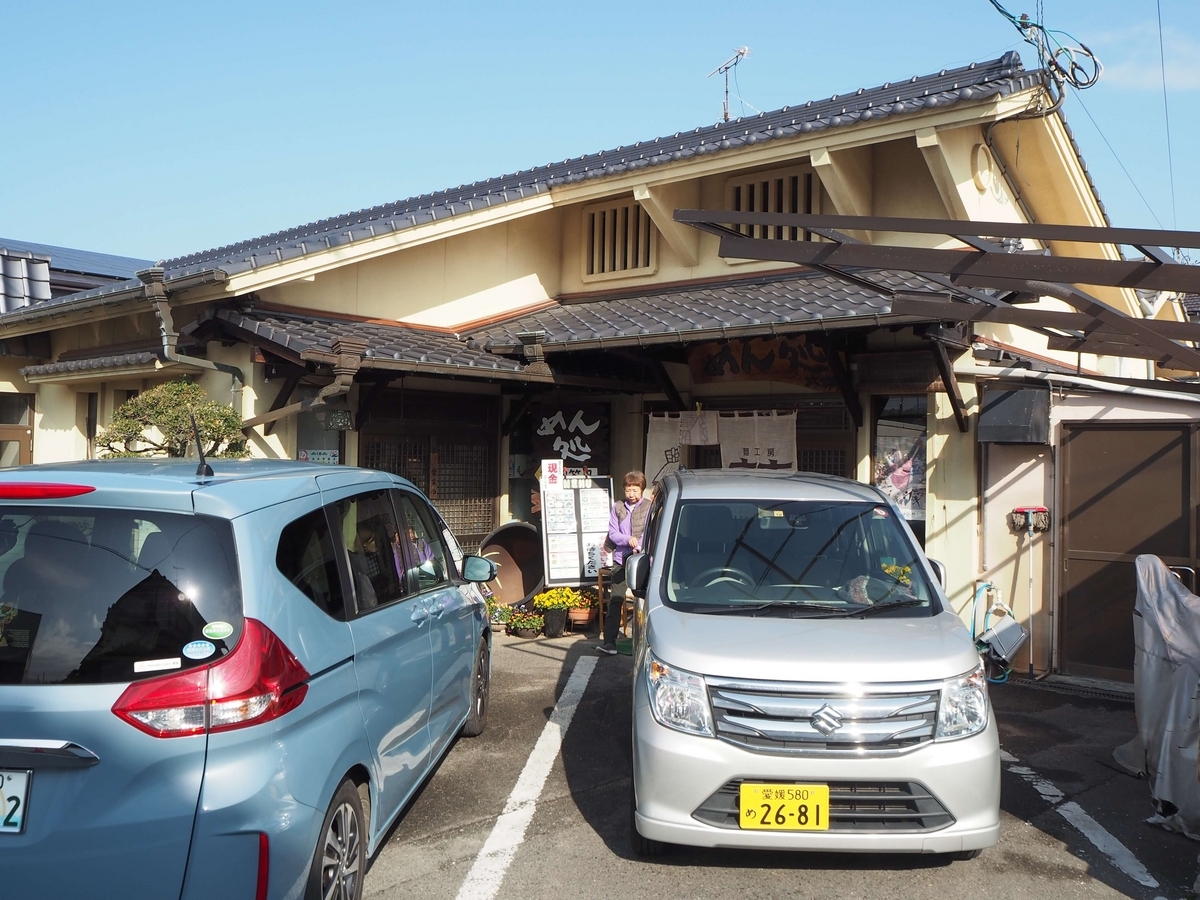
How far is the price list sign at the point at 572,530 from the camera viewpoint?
10102 mm

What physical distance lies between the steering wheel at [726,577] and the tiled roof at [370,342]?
4.35m

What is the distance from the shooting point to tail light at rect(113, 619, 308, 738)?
265 cm

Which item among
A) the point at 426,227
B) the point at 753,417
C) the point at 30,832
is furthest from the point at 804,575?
the point at 426,227

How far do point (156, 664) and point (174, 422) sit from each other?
17.8 feet

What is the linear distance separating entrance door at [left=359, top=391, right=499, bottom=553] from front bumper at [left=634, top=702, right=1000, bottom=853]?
6336 millimetres

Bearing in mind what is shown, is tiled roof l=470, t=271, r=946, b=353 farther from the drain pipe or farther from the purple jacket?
the drain pipe

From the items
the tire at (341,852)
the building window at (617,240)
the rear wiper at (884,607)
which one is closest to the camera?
the tire at (341,852)

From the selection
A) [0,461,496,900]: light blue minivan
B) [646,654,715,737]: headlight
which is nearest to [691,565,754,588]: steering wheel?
[646,654,715,737]: headlight

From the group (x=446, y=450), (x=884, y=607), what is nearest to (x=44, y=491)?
(x=884, y=607)

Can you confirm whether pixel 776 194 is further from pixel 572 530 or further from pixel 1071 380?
pixel 572 530

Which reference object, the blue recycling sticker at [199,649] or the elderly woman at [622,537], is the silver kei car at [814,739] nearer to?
the blue recycling sticker at [199,649]

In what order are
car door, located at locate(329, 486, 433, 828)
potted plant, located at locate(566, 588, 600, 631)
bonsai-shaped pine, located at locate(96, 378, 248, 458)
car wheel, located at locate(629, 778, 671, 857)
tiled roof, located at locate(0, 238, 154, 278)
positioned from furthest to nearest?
tiled roof, located at locate(0, 238, 154, 278), potted plant, located at locate(566, 588, 600, 631), bonsai-shaped pine, located at locate(96, 378, 248, 458), car wheel, located at locate(629, 778, 671, 857), car door, located at locate(329, 486, 433, 828)

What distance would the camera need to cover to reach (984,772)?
12.4 ft

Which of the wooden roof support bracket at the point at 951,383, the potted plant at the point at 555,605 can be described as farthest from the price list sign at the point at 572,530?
the wooden roof support bracket at the point at 951,383
